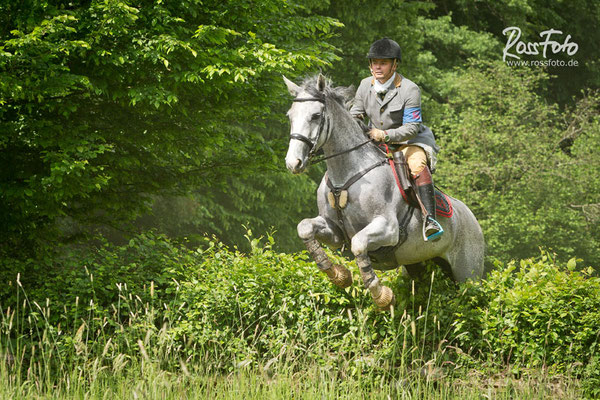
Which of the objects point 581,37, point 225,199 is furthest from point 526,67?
point 225,199

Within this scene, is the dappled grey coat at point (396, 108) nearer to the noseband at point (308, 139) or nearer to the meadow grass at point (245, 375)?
the noseband at point (308, 139)

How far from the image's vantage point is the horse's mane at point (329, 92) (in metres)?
7.35

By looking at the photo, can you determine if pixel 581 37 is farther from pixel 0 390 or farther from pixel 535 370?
pixel 0 390

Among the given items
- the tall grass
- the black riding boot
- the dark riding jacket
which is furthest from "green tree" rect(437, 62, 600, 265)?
the dark riding jacket

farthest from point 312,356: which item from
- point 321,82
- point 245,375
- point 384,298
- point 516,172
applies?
point 516,172

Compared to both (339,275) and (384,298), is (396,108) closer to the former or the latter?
(339,275)

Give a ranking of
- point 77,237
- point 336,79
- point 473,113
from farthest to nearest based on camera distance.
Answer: point 473,113, point 336,79, point 77,237

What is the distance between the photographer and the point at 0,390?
244 inches

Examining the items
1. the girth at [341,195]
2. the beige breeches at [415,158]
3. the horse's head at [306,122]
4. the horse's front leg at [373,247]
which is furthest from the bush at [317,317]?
the horse's head at [306,122]

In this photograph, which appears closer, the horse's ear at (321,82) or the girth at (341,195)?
the horse's ear at (321,82)

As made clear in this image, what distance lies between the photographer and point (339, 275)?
25.2ft

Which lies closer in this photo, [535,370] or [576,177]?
[535,370]

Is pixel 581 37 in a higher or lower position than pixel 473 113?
higher

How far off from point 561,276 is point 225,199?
15932 millimetres
